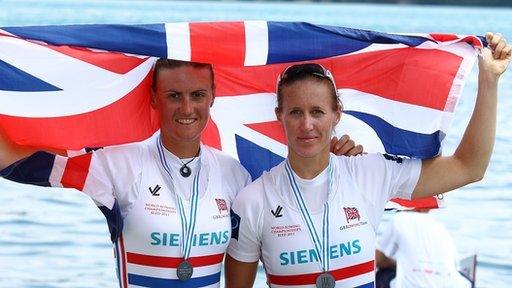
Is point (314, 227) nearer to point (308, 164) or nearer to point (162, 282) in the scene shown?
point (308, 164)

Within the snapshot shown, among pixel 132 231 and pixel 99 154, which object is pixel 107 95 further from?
pixel 132 231

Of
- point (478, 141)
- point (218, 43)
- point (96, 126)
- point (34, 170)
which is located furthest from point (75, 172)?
point (478, 141)

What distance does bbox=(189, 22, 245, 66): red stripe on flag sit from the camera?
4.91 meters

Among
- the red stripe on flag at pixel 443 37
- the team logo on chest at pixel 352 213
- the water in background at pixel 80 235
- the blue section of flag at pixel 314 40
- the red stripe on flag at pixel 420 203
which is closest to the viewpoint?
the team logo on chest at pixel 352 213

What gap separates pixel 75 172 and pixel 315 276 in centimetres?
107

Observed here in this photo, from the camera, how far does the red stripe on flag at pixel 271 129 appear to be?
562 cm

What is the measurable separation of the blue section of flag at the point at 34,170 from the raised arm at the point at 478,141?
5.11ft

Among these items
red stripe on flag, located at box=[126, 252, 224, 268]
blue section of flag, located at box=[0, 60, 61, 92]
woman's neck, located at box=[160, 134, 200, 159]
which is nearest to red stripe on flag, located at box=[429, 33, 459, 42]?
woman's neck, located at box=[160, 134, 200, 159]

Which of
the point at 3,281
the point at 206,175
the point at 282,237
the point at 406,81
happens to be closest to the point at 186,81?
the point at 206,175

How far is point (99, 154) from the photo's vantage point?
16.2 ft

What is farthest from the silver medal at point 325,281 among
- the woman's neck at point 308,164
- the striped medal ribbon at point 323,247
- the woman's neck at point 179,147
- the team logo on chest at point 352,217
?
the woman's neck at point 179,147

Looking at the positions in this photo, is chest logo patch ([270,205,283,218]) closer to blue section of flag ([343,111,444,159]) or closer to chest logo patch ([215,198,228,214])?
chest logo patch ([215,198,228,214])

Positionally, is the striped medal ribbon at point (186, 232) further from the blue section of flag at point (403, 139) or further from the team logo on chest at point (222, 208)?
the blue section of flag at point (403, 139)

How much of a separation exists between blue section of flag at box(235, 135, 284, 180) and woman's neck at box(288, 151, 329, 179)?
585 mm
